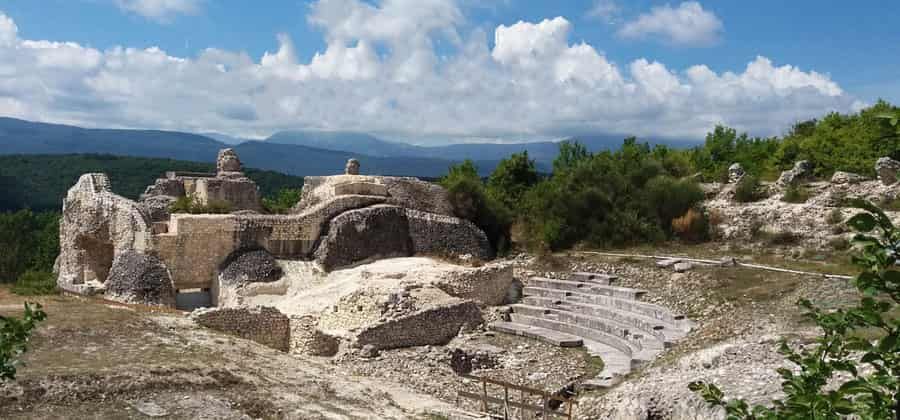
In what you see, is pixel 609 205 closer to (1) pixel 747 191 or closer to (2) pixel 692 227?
(2) pixel 692 227

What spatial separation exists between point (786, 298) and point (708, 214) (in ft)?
34.4

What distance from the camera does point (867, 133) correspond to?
103ft

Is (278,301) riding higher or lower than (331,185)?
lower

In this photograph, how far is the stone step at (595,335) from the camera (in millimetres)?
14102

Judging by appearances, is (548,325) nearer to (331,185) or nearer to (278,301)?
(278,301)

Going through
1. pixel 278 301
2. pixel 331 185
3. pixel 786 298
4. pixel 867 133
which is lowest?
pixel 278 301

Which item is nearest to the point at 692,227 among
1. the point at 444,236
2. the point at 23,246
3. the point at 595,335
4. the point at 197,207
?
the point at 444,236

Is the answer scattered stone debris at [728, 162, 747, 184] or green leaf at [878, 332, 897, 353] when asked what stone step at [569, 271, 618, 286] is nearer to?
scattered stone debris at [728, 162, 747, 184]

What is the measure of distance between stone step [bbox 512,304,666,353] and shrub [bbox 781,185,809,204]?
11.7 meters

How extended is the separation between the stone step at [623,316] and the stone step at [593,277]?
6.03 ft

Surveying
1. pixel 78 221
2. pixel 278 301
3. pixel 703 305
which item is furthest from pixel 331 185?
pixel 703 305

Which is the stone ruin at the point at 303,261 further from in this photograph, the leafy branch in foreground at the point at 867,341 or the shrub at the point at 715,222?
the leafy branch in foreground at the point at 867,341

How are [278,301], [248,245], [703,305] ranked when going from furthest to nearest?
[248,245], [278,301], [703,305]

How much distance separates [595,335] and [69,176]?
249 feet
